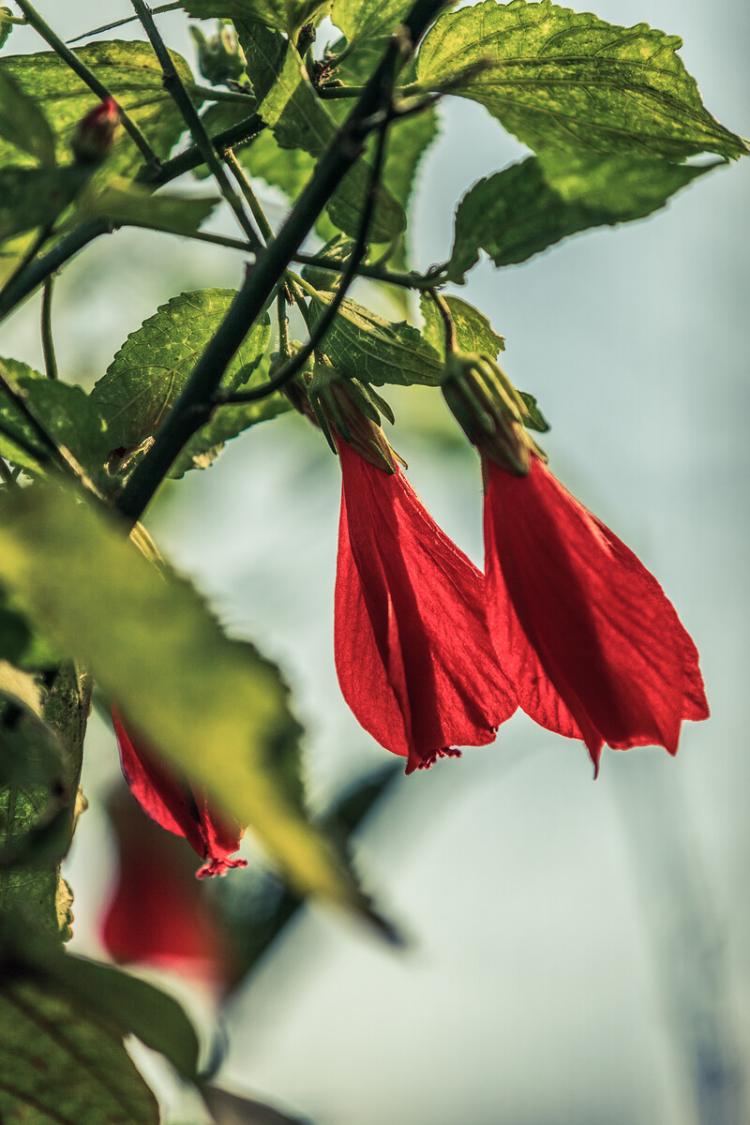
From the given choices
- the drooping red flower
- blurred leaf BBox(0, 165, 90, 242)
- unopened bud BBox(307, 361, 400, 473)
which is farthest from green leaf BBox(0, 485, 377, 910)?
the drooping red flower

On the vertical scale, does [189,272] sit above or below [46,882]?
above

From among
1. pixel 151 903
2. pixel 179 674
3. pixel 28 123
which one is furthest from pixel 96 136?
pixel 151 903

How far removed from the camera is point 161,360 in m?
0.33

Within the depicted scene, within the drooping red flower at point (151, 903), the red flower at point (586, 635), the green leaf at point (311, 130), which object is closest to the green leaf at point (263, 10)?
the green leaf at point (311, 130)

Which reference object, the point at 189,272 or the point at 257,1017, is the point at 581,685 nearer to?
the point at 257,1017

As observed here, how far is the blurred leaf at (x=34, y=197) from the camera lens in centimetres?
20

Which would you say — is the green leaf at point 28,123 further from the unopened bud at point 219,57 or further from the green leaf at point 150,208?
the unopened bud at point 219,57

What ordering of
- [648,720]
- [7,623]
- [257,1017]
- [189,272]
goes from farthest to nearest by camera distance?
1. [189,272]
2. [257,1017]
3. [648,720]
4. [7,623]

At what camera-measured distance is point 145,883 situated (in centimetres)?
47

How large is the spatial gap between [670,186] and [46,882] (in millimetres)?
195

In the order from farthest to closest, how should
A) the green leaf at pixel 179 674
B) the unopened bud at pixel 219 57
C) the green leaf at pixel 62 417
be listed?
1. the unopened bud at pixel 219 57
2. the green leaf at pixel 62 417
3. the green leaf at pixel 179 674

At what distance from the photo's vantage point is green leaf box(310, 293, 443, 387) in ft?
1.00

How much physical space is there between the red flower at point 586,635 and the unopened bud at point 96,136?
0.50 ft

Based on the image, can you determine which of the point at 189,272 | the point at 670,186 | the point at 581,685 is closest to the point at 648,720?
the point at 581,685
